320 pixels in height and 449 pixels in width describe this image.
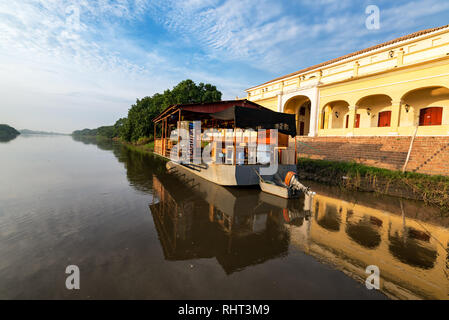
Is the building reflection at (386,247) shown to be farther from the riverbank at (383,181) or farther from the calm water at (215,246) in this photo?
the riverbank at (383,181)

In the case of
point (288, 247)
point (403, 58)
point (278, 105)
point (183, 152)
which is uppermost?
point (403, 58)

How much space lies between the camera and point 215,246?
151 inches

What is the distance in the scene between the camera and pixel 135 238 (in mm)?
4047

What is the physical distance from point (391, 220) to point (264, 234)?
3.97 metres

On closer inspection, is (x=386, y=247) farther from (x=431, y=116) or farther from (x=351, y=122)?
(x=431, y=116)

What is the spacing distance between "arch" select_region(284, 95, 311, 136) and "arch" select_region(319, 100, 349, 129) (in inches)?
102

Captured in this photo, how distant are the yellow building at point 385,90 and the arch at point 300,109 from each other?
0.15m

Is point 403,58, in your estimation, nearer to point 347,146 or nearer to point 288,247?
point 347,146

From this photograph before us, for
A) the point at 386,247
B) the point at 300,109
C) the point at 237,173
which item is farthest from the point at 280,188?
the point at 300,109

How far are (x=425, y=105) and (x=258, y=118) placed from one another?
13489mm

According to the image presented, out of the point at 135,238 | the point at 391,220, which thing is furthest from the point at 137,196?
the point at 391,220

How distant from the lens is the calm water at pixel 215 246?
106 inches

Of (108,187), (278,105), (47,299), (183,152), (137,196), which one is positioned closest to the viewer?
(47,299)

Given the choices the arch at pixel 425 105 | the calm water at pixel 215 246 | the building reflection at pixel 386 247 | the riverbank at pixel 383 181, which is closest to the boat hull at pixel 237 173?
the calm water at pixel 215 246
